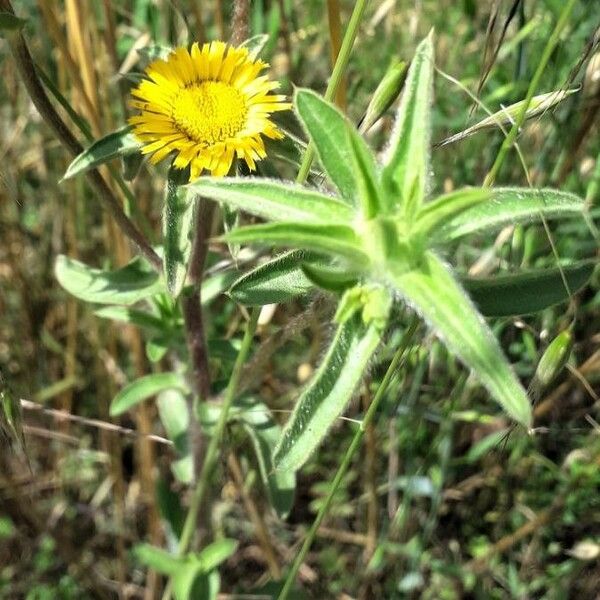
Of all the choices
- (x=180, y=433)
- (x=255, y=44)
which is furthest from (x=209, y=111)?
(x=180, y=433)

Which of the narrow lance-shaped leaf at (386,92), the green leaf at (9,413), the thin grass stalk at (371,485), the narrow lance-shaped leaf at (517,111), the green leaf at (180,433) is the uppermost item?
the narrow lance-shaped leaf at (386,92)

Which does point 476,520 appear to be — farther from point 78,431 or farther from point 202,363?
point 78,431

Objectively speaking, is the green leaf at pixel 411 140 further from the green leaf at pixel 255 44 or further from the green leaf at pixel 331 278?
the green leaf at pixel 255 44

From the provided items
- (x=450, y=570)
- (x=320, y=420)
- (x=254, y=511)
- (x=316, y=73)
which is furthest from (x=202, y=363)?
(x=316, y=73)

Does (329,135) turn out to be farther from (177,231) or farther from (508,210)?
(177,231)

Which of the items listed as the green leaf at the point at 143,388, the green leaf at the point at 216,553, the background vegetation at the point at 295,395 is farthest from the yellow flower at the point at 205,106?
the green leaf at the point at 216,553
